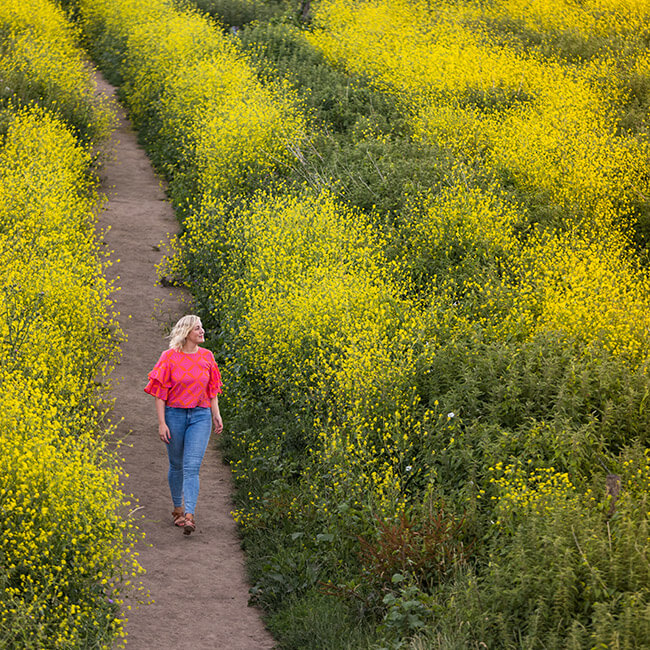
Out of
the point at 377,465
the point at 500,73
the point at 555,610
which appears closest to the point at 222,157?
the point at 500,73

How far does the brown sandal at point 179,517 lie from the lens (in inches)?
306

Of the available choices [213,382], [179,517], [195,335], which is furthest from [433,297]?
[179,517]

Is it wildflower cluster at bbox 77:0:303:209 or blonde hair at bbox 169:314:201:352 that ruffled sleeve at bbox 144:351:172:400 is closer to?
blonde hair at bbox 169:314:201:352

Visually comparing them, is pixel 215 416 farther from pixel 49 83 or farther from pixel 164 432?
pixel 49 83

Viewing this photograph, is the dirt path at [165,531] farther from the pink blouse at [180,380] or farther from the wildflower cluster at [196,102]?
the wildflower cluster at [196,102]

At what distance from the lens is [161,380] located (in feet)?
24.7

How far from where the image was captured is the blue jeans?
24.9 ft

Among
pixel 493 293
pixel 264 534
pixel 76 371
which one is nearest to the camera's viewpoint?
pixel 264 534

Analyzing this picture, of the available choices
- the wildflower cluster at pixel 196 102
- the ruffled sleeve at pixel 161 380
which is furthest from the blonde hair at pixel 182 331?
the wildflower cluster at pixel 196 102

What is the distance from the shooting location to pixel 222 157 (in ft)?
48.7

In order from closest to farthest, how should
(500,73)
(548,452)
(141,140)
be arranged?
(548,452), (500,73), (141,140)

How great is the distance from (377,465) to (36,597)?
3.34m

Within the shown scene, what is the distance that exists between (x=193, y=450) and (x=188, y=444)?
0.27ft

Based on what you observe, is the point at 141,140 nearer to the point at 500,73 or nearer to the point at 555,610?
the point at 500,73
